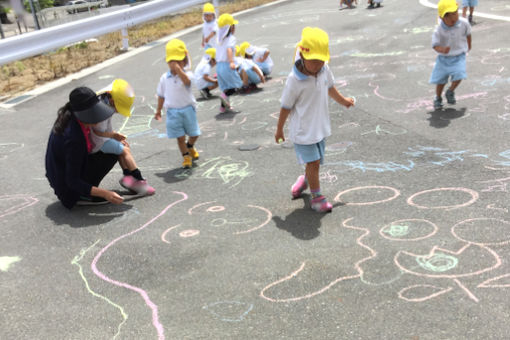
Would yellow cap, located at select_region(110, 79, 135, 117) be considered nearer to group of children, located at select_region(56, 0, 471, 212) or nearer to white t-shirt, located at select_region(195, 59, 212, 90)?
group of children, located at select_region(56, 0, 471, 212)

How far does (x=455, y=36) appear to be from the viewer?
250 inches

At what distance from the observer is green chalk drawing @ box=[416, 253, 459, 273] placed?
10.3 feet

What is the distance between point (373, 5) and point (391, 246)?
1362cm

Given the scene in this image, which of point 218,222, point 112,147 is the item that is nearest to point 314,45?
point 218,222

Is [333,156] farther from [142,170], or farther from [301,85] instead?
[142,170]

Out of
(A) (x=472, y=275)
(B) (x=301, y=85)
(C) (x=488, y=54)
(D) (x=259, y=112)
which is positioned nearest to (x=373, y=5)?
(C) (x=488, y=54)

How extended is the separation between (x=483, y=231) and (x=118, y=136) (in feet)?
10.3

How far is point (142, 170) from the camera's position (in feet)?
18.7

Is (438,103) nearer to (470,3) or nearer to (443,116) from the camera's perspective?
(443,116)

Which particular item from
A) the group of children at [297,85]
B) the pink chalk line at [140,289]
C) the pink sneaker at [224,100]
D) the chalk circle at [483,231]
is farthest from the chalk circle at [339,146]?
the pink sneaker at [224,100]

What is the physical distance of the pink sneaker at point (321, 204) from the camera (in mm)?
4125

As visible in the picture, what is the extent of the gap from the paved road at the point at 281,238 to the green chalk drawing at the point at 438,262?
12mm

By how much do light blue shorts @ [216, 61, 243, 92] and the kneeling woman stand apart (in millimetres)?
3659

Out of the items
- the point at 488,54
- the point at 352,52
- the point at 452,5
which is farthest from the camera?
the point at 352,52
